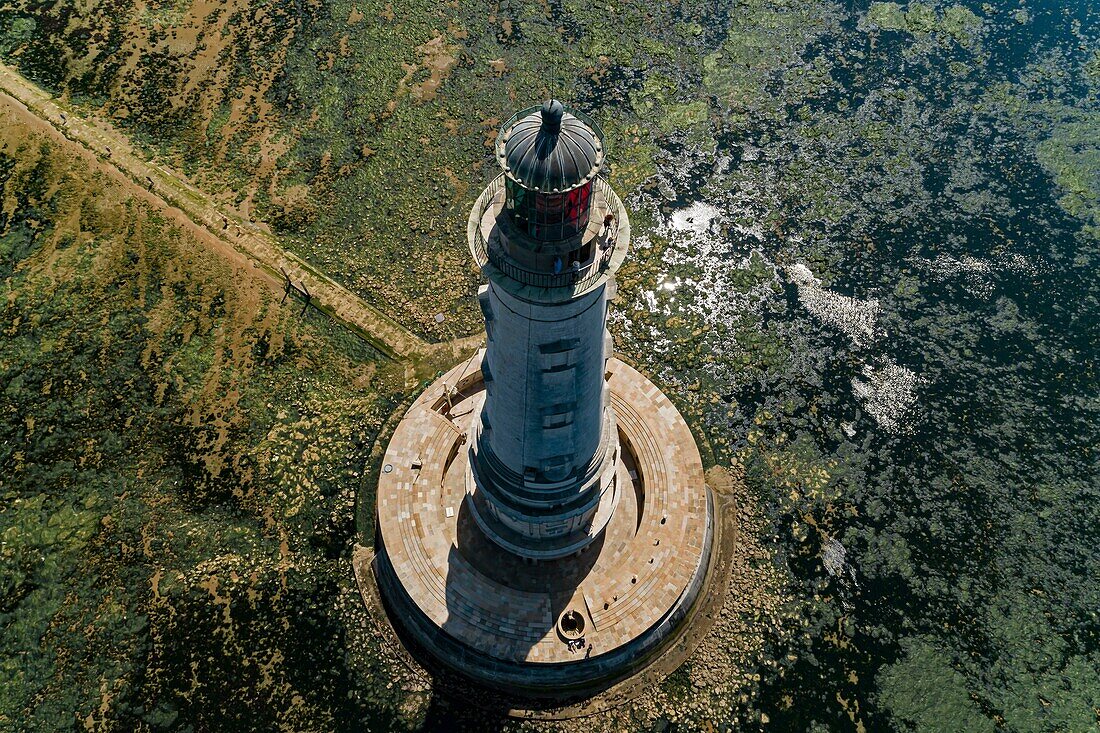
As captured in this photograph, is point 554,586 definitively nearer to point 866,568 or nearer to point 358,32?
point 866,568

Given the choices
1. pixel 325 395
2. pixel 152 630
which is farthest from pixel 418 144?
pixel 152 630

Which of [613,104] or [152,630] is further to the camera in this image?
[613,104]

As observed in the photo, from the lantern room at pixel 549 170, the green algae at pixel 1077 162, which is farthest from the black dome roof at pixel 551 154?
the green algae at pixel 1077 162

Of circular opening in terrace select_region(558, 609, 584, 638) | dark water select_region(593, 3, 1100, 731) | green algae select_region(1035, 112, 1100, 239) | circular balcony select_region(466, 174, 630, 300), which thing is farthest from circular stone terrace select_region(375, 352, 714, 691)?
green algae select_region(1035, 112, 1100, 239)

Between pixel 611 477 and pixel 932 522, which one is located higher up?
pixel 611 477

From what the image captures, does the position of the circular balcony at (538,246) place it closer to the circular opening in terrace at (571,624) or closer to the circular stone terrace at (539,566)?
the circular stone terrace at (539,566)

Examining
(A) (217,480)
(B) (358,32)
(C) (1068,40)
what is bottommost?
(A) (217,480)

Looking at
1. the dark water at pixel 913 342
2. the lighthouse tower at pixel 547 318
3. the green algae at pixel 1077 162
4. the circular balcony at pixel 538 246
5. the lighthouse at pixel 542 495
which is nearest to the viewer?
the lighthouse tower at pixel 547 318
